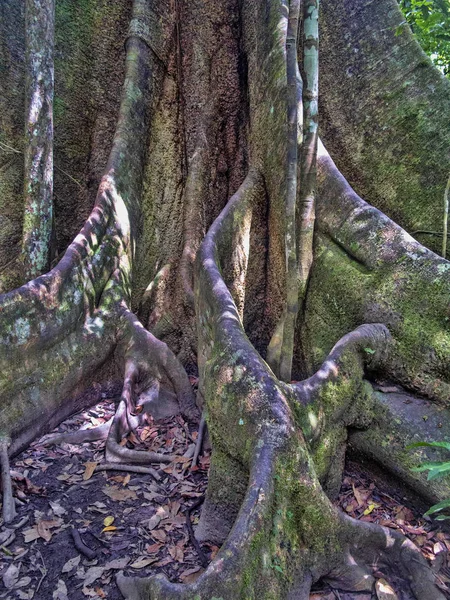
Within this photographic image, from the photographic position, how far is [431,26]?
213 inches

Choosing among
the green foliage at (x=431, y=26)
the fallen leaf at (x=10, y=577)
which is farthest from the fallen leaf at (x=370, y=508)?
the green foliage at (x=431, y=26)

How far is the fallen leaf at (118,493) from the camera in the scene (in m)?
3.29

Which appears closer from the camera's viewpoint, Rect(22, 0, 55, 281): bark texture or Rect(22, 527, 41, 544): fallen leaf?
Rect(22, 527, 41, 544): fallen leaf

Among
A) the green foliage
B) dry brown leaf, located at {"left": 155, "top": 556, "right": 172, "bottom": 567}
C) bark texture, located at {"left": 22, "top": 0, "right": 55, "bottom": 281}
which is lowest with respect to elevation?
dry brown leaf, located at {"left": 155, "top": 556, "right": 172, "bottom": 567}

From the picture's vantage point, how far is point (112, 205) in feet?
15.9

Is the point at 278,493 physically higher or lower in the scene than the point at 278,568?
higher

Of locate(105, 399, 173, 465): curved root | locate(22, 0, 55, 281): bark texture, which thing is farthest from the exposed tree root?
locate(22, 0, 55, 281): bark texture

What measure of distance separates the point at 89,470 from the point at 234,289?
6.96ft

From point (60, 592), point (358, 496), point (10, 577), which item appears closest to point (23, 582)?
point (10, 577)

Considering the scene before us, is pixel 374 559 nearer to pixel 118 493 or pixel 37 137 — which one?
pixel 118 493

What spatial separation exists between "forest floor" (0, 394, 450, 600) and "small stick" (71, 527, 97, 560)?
0.02m

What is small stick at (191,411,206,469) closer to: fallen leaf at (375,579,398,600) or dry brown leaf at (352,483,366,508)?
dry brown leaf at (352,483,366,508)

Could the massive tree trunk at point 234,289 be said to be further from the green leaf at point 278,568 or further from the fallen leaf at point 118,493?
the fallen leaf at point 118,493

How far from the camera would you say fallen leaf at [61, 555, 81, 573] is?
263 centimetres
